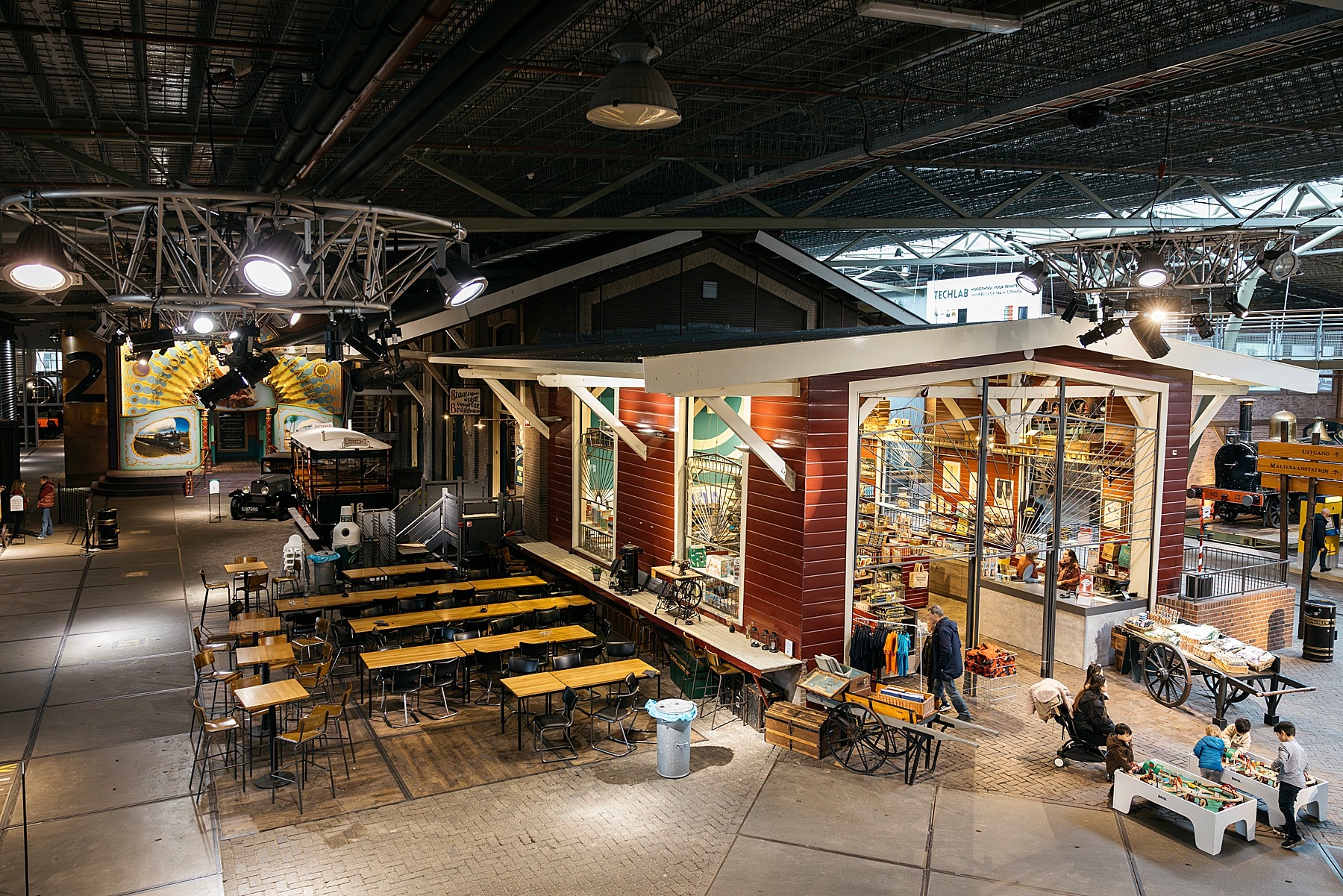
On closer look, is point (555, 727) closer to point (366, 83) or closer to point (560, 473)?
point (366, 83)

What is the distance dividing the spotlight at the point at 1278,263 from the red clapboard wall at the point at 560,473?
10.6m

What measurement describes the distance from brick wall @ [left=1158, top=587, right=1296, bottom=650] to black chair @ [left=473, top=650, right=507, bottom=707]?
31.2 feet

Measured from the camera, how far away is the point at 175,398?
1179 inches

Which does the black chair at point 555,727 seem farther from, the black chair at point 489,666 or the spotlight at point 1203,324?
the spotlight at point 1203,324

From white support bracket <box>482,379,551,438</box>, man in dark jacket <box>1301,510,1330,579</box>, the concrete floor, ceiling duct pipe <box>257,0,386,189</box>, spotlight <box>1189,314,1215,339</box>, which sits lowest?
the concrete floor

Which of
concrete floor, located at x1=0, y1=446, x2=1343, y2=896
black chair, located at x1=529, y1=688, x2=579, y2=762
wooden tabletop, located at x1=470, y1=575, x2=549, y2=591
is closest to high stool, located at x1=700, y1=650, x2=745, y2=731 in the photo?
concrete floor, located at x1=0, y1=446, x2=1343, y2=896

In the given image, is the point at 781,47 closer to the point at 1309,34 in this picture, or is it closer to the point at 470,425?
the point at 1309,34

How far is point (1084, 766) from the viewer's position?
9883 mm

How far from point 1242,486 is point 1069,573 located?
1392cm

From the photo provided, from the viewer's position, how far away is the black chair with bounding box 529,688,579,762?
381 inches

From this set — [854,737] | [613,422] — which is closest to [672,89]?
[613,422]

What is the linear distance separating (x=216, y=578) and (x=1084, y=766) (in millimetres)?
14912

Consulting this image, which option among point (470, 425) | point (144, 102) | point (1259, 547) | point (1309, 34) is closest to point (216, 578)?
point (470, 425)

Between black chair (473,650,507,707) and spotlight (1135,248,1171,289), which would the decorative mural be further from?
spotlight (1135,248,1171,289)
